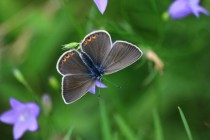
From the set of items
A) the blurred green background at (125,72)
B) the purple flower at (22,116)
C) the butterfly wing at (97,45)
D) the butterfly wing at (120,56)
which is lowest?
the blurred green background at (125,72)

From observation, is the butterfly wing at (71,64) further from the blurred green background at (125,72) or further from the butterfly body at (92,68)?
the blurred green background at (125,72)

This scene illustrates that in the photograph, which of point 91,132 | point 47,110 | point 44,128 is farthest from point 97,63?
point 91,132

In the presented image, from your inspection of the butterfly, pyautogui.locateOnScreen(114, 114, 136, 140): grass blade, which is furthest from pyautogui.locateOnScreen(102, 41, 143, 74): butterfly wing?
pyautogui.locateOnScreen(114, 114, 136, 140): grass blade

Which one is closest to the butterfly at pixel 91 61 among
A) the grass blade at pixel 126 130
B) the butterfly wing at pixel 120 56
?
the butterfly wing at pixel 120 56

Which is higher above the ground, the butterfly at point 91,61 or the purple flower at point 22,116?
the butterfly at point 91,61

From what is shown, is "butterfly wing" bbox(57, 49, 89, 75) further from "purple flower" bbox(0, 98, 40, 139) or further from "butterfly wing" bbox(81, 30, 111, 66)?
"purple flower" bbox(0, 98, 40, 139)

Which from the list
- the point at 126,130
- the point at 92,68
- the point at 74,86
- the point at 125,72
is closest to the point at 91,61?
the point at 92,68
